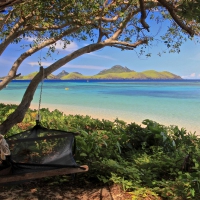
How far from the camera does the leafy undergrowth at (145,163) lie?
2463 mm

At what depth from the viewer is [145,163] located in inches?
125

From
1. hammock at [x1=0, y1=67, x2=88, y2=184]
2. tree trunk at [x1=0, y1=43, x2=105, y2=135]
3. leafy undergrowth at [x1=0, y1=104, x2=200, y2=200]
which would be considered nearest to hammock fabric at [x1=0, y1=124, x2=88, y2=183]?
hammock at [x1=0, y1=67, x2=88, y2=184]

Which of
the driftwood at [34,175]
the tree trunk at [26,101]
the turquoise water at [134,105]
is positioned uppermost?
the tree trunk at [26,101]

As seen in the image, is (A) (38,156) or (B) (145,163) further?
(B) (145,163)

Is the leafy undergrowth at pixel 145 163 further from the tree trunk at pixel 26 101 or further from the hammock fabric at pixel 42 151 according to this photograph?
the tree trunk at pixel 26 101

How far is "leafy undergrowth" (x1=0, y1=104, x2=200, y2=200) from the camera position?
8.08ft

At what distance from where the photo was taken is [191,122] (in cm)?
859

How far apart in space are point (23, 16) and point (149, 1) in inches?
88.5

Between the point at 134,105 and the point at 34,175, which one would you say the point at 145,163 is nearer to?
the point at 34,175

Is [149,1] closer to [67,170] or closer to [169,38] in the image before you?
[169,38]

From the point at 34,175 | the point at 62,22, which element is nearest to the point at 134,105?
the point at 62,22

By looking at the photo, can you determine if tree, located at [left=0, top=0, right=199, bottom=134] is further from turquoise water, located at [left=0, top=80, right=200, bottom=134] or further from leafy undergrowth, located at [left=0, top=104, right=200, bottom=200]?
turquoise water, located at [left=0, top=80, right=200, bottom=134]

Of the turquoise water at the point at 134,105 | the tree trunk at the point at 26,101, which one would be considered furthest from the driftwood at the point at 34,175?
the turquoise water at the point at 134,105

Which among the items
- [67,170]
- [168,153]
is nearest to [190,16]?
[67,170]
